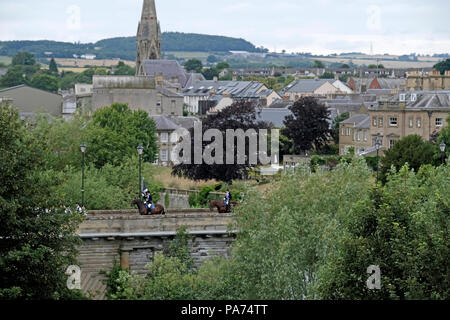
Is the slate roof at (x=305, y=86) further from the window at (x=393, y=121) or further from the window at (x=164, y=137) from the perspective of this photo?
the window at (x=393, y=121)

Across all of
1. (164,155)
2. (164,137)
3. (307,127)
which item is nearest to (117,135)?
(307,127)

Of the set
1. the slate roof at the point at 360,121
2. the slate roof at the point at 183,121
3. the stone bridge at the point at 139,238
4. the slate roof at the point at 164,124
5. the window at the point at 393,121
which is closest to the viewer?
the stone bridge at the point at 139,238

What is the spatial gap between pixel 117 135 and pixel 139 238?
33458mm

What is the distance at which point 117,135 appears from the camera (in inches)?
2972

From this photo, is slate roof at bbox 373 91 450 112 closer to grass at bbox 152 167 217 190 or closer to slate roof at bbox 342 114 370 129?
slate roof at bbox 342 114 370 129

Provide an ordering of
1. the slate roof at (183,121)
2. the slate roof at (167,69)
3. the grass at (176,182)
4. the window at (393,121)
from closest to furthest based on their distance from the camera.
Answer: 1. the grass at (176,182)
2. the window at (393,121)
3. the slate roof at (183,121)
4. the slate roof at (167,69)

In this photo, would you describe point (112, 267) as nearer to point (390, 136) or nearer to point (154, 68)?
point (390, 136)

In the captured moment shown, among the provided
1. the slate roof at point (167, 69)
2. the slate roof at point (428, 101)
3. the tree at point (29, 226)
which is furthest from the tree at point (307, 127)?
the slate roof at point (167, 69)

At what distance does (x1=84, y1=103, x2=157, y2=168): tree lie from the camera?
70688mm

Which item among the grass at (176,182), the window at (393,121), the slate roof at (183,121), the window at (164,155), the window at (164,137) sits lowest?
the window at (164,155)

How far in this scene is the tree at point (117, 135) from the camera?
70688 millimetres

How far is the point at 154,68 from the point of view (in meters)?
177

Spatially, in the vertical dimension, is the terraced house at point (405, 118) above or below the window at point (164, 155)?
above

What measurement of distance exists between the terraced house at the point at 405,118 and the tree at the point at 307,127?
273 centimetres
